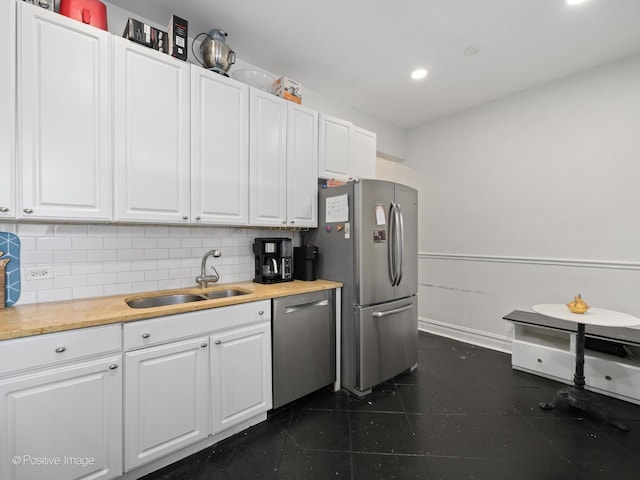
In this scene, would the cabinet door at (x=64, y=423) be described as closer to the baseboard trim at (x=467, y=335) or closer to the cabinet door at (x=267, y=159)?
the cabinet door at (x=267, y=159)

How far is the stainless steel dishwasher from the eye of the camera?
81.6 inches

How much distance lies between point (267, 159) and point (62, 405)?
6.40 ft

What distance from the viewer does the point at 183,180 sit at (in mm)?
1957

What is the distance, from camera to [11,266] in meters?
1.65

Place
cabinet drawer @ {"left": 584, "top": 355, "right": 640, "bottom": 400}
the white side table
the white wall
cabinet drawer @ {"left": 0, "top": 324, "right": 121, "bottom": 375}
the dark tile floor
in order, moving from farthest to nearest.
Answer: the white wall < cabinet drawer @ {"left": 584, "top": 355, "right": 640, "bottom": 400} < the white side table < the dark tile floor < cabinet drawer @ {"left": 0, "top": 324, "right": 121, "bottom": 375}

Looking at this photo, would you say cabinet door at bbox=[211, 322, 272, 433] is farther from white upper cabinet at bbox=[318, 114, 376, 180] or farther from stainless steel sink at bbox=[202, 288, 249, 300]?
Answer: white upper cabinet at bbox=[318, 114, 376, 180]

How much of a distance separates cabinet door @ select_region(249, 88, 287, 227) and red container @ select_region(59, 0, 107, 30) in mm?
976

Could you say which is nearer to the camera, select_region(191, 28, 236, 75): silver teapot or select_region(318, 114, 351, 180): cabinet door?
select_region(191, 28, 236, 75): silver teapot

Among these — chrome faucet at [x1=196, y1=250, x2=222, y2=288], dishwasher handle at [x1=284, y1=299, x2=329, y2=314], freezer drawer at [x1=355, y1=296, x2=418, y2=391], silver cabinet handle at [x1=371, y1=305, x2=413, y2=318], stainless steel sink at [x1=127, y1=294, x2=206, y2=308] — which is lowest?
freezer drawer at [x1=355, y1=296, x2=418, y2=391]

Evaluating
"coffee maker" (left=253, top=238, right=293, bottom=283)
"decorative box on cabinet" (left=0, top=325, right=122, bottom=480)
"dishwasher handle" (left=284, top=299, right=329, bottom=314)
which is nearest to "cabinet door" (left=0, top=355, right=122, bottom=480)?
"decorative box on cabinet" (left=0, top=325, right=122, bottom=480)

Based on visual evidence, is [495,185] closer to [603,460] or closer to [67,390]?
[603,460]

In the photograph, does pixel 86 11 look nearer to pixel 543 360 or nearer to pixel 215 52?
pixel 215 52

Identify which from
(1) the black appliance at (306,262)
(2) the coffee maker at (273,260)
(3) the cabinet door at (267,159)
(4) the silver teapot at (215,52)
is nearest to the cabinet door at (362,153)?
(3) the cabinet door at (267,159)

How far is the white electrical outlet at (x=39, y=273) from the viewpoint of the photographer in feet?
5.59
